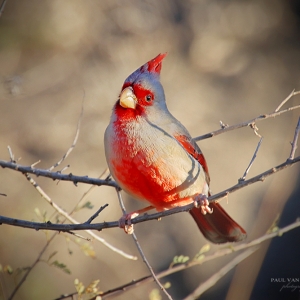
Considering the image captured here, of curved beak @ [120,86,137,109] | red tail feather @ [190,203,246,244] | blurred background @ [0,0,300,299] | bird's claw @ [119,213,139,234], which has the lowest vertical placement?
bird's claw @ [119,213,139,234]

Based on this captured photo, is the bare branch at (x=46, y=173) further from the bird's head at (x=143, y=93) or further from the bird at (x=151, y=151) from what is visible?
the bird's head at (x=143, y=93)

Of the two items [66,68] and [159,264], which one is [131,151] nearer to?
[159,264]

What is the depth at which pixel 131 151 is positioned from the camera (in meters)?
2.69

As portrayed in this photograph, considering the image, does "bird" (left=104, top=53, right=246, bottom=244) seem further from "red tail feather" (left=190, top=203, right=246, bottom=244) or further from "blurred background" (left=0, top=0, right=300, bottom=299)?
"blurred background" (left=0, top=0, right=300, bottom=299)

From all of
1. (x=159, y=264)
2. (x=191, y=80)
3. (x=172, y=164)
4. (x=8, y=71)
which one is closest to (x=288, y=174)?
(x=172, y=164)

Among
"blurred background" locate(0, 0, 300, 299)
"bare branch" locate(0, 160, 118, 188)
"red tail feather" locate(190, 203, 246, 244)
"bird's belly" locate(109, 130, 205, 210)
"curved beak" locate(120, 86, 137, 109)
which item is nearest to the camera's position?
"bare branch" locate(0, 160, 118, 188)

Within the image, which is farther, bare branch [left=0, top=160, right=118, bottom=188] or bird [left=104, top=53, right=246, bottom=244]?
bird [left=104, top=53, right=246, bottom=244]

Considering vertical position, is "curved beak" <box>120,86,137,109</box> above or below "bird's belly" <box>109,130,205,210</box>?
above

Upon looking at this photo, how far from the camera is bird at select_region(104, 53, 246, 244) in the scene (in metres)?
2.68

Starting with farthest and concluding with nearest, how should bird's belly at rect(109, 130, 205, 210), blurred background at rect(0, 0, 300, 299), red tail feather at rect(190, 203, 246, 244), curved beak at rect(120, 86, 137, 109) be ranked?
blurred background at rect(0, 0, 300, 299) < red tail feather at rect(190, 203, 246, 244) < curved beak at rect(120, 86, 137, 109) < bird's belly at rect(109, 130, 205, 210)

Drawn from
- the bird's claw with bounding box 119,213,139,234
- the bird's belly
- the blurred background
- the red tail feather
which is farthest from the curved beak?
the blurred background

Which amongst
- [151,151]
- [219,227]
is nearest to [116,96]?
[219,227]

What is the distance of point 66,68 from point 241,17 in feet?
8.00

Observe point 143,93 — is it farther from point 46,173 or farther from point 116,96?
point 116,96
